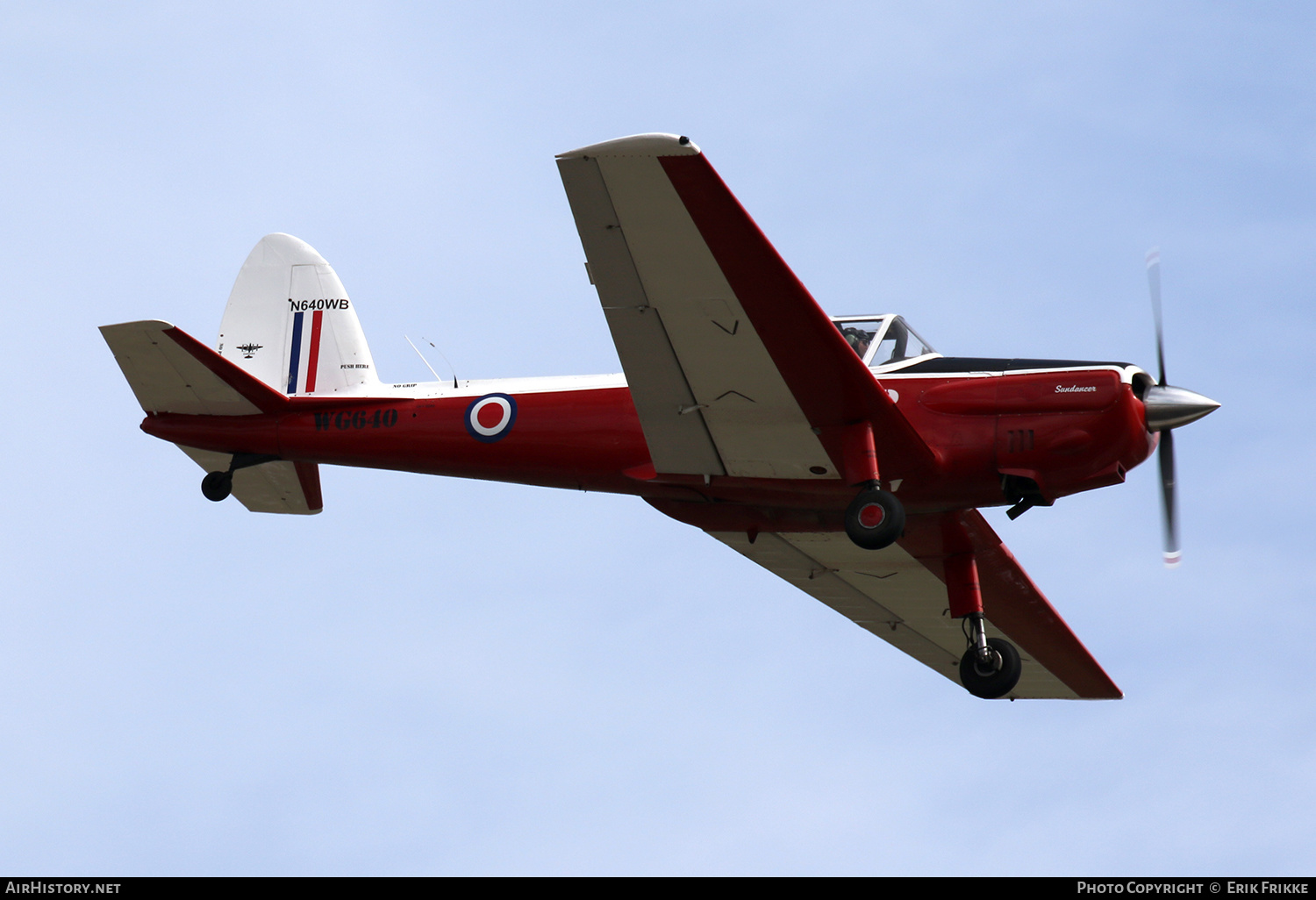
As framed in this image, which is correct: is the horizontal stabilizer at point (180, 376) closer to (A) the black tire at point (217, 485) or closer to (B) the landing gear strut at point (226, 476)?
(B) the landing gear strut at point (226, 476)

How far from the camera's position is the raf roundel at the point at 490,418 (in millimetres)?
12797

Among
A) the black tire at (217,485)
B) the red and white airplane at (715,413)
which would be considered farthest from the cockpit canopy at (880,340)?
the black tire at (217,485)

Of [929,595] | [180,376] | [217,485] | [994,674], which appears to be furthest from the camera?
[929,595]

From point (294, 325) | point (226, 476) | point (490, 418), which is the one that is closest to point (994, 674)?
point (490, 418)

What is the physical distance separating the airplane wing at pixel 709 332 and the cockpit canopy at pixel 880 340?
0.87 meters

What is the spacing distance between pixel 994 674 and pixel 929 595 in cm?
233

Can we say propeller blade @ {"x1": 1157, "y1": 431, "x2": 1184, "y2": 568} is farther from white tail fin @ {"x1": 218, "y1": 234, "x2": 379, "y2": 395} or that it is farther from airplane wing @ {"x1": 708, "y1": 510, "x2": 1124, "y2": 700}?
white tail fin @ {"x1": 218, "y1": 234, "x2": 379, "y2": 395}

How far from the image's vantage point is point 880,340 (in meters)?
12.0

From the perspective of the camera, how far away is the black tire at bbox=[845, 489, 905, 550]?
10914mm

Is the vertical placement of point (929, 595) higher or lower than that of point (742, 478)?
lower

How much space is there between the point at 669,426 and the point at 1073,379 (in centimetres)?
330

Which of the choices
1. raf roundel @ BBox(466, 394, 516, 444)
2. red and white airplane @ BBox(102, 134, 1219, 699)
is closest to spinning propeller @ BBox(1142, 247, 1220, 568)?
red and white airplane @ BBox(102, 134, 1219, 699)

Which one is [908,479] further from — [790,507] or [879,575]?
[879,575]

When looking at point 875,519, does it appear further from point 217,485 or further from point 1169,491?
point 217,485
